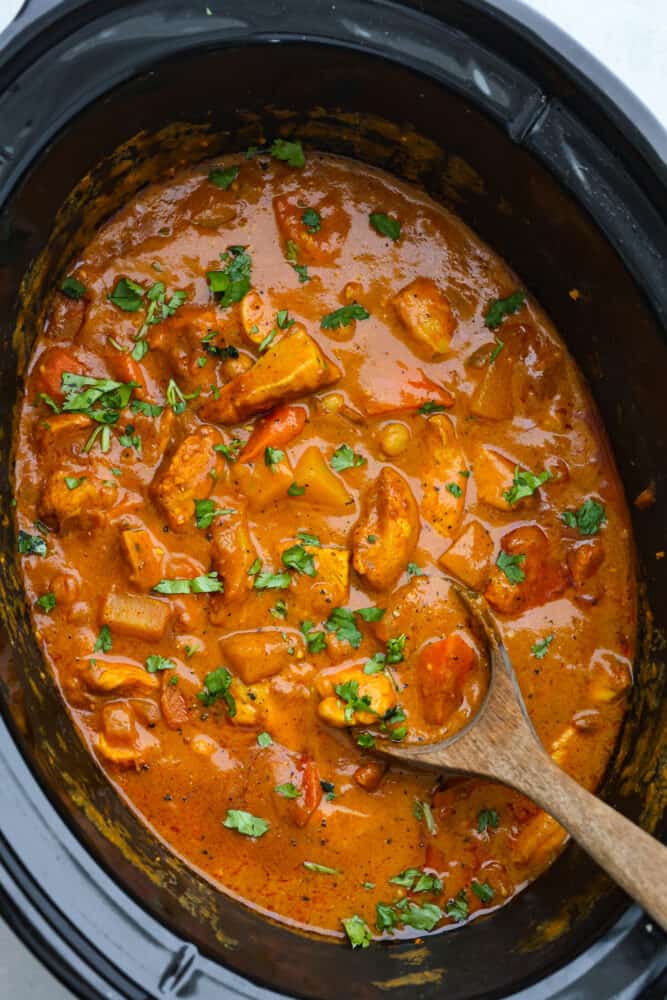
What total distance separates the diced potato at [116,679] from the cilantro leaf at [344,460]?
37.4 inches

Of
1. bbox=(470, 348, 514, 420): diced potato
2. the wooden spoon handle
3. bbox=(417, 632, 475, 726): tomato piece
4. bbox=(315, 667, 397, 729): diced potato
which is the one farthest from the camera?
bbox=(470, 348, 514, 420): diced potato

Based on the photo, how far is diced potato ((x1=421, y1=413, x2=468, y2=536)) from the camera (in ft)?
11.8

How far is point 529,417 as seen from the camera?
12.2ft

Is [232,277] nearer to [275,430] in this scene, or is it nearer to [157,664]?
[275,430]

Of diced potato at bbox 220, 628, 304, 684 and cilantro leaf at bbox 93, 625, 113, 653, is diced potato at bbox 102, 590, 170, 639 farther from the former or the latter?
diced potato at bbox 220, 628, 304, 684

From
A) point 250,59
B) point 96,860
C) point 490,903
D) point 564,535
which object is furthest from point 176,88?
point 490,903

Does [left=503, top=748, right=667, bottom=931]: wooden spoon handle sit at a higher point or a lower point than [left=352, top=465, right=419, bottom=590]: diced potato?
lower

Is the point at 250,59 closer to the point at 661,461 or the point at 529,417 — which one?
the point at 529,417

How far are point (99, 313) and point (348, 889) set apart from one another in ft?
7.11

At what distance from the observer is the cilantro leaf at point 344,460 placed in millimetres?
3578

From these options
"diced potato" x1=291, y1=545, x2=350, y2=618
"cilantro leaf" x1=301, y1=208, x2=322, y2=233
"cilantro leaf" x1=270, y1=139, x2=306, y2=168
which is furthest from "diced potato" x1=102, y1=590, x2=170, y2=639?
"cilantro leaf" x1=270, y1=139, x2=306, y2=168

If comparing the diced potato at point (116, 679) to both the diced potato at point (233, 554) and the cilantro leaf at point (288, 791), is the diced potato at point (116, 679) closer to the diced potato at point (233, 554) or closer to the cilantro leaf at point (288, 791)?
the diced potato at point (233, 554)

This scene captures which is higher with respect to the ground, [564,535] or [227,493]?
[227,493]

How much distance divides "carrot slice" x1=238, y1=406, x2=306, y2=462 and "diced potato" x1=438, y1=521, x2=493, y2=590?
0.68m
